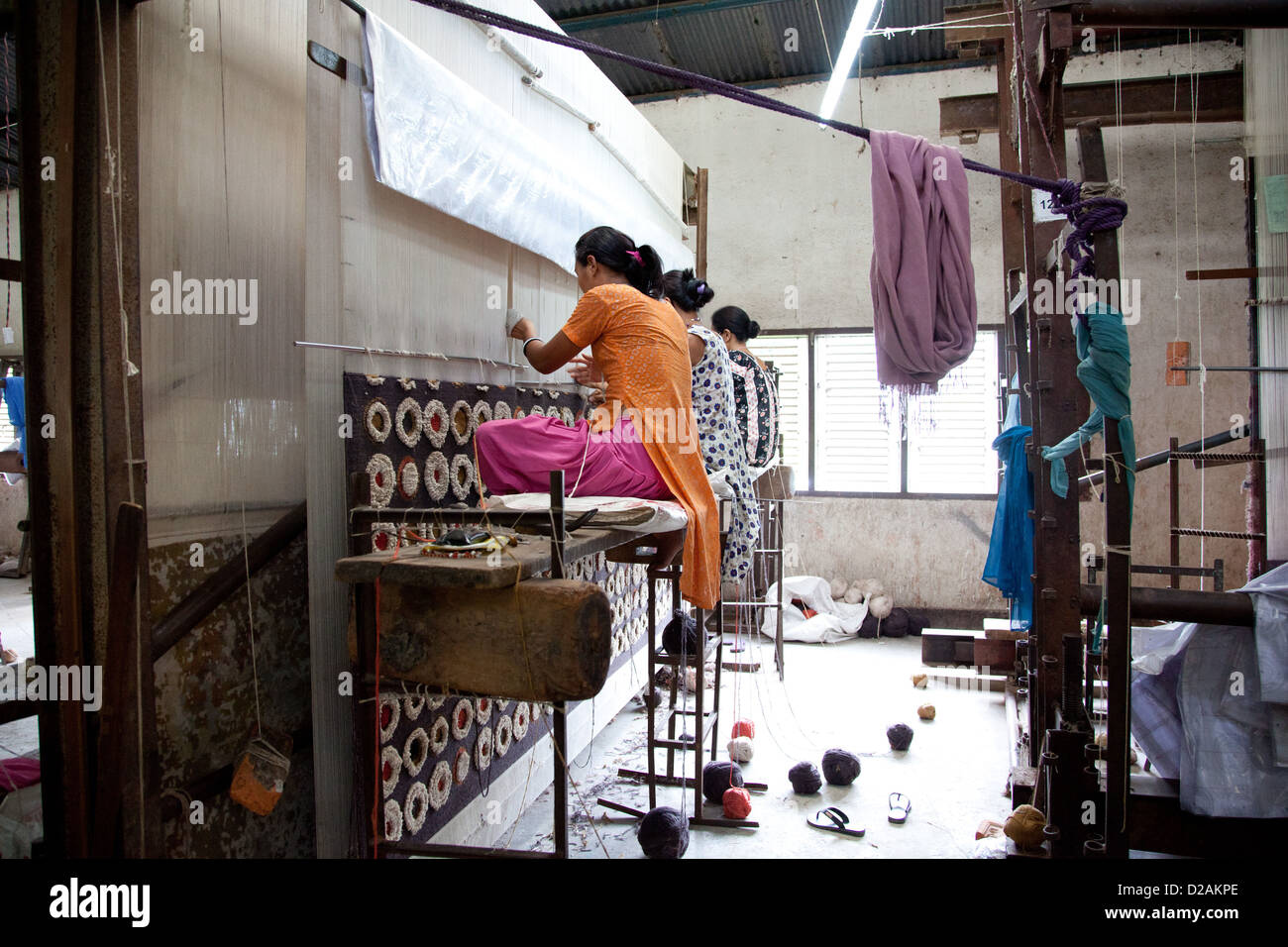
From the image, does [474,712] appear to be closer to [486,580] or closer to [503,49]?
[486,580]

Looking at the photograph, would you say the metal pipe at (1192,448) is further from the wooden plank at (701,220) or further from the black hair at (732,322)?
the wooden plank at (701,220)

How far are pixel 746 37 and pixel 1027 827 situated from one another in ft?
18.3

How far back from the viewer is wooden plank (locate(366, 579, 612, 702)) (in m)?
1.46

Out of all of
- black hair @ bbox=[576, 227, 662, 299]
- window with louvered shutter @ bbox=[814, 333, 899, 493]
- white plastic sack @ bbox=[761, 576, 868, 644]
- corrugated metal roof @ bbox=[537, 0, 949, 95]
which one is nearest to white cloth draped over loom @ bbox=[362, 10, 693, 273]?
black hair @ bbox=[576, 227, 662, 299]

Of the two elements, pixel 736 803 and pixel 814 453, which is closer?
pixel 736 803

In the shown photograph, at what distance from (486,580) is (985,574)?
8.46 feet

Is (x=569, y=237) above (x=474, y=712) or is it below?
above

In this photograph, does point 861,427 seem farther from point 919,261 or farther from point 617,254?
point 617,254

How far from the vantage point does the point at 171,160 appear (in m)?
1.85

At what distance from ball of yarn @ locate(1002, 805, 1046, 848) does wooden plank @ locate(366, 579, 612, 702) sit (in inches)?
71.5

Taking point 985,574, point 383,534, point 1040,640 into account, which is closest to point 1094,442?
point 985,574

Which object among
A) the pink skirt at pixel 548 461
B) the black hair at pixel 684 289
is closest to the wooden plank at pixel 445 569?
the pink skirt at pixel 548 461

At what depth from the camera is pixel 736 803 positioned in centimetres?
302

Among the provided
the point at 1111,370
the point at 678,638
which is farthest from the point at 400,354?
the point at 1111,370
